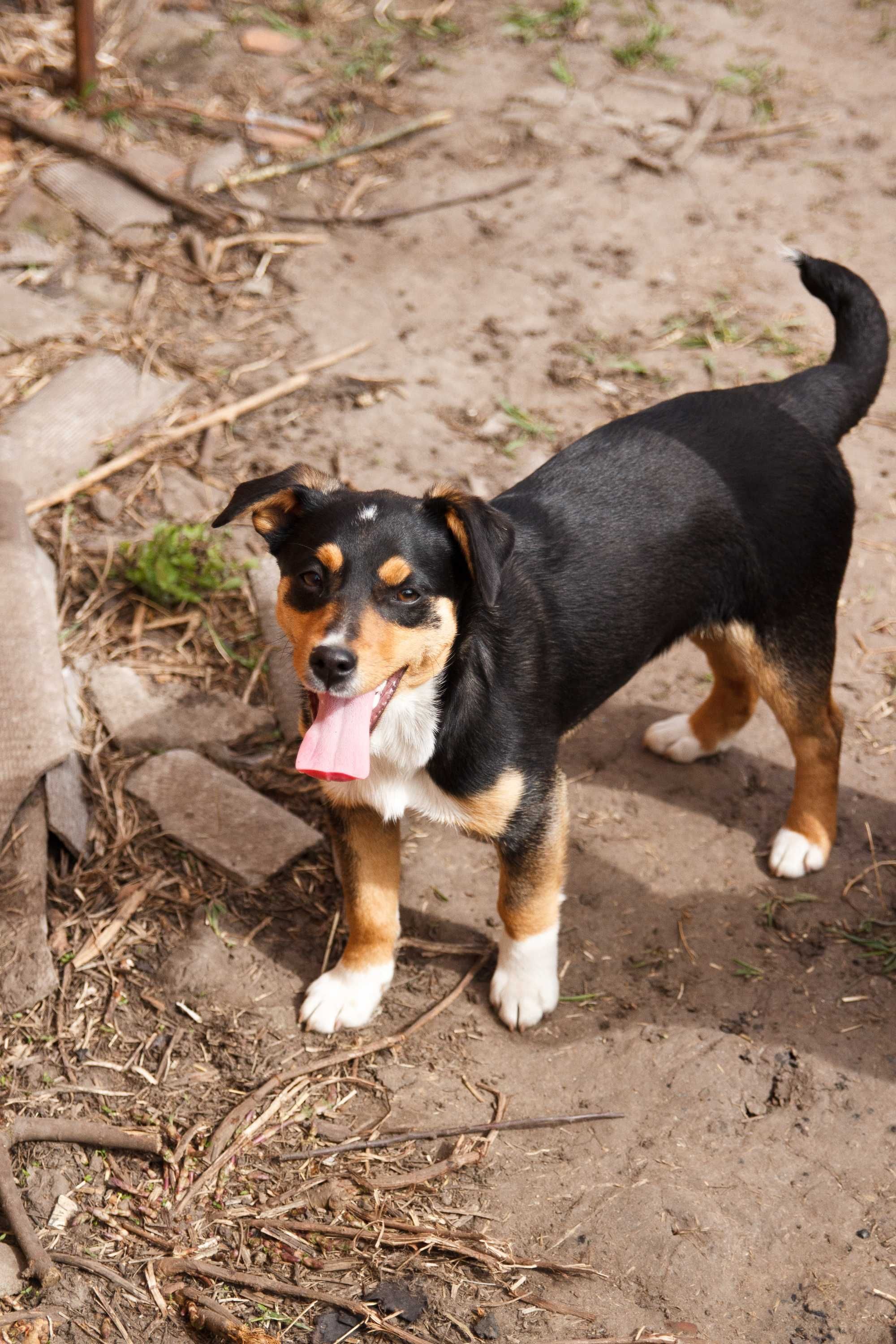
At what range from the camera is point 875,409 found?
613cm

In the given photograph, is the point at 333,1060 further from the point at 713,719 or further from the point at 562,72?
the point at 562,72

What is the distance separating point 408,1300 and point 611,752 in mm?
2264

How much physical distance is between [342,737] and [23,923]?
55.3 inches

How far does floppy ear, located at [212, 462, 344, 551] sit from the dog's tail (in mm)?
1574

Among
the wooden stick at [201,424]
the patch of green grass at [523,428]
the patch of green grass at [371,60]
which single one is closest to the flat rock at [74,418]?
the wooden stick at [201,424]

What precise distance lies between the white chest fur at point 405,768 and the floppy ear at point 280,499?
0.62 meters

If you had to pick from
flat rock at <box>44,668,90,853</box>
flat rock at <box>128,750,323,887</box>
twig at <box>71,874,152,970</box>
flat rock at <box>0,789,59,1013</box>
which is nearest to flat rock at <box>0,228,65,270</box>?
flat rock at <box>44,668,90,853</box>

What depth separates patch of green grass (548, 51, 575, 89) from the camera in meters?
8.30

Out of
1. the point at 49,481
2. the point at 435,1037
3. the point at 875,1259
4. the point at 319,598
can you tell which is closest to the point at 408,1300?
the point at 435,1037

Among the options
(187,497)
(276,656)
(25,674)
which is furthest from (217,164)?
(25,674)

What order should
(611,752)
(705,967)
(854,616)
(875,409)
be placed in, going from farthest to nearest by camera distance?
(875,409), (854,616), (611,752), (705,967)

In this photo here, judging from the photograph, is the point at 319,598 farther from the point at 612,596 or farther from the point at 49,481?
the point at 49,481

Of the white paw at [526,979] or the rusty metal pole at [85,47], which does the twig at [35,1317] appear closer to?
the white paw at [526,979]

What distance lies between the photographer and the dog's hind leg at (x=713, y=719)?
176 inches
